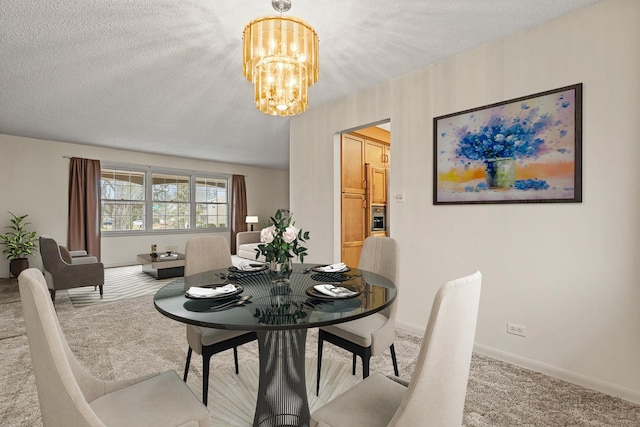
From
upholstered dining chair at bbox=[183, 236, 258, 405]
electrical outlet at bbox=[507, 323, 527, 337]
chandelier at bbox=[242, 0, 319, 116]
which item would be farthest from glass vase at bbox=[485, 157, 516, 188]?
upholstered dining chair at bbox=[183, 236, 258, 405]

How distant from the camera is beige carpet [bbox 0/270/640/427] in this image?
1.75m

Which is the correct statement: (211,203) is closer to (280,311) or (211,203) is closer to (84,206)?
(84,206)

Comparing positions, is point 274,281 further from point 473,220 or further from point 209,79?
point 209,79

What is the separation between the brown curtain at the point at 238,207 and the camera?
8.65 meters

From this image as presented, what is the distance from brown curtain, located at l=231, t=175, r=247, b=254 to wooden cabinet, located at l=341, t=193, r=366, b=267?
17.5 feet

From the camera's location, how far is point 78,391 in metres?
0.85

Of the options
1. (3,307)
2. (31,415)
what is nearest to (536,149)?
(31,415)

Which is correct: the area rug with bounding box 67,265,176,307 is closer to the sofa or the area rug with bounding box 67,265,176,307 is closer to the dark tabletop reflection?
the sofa

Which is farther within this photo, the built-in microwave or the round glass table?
the built-in microwave

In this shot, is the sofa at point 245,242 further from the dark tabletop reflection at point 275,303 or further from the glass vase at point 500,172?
the glass vase at point 500,172

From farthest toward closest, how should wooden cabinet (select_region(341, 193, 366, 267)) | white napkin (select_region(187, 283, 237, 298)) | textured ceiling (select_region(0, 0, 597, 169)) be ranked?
wooden cabinet (select_region(341, 193, 366, 267)) → textured ceiling (select_region(0, 0, 597, 169)) → white napkin (select_region(187, 283, 237, 298))

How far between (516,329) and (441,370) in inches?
74.6

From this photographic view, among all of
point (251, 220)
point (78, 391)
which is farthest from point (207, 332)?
point (251, 220)

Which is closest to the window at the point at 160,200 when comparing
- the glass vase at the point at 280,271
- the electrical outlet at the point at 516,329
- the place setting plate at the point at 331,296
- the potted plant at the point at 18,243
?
the potted plant at the point at 18,243
